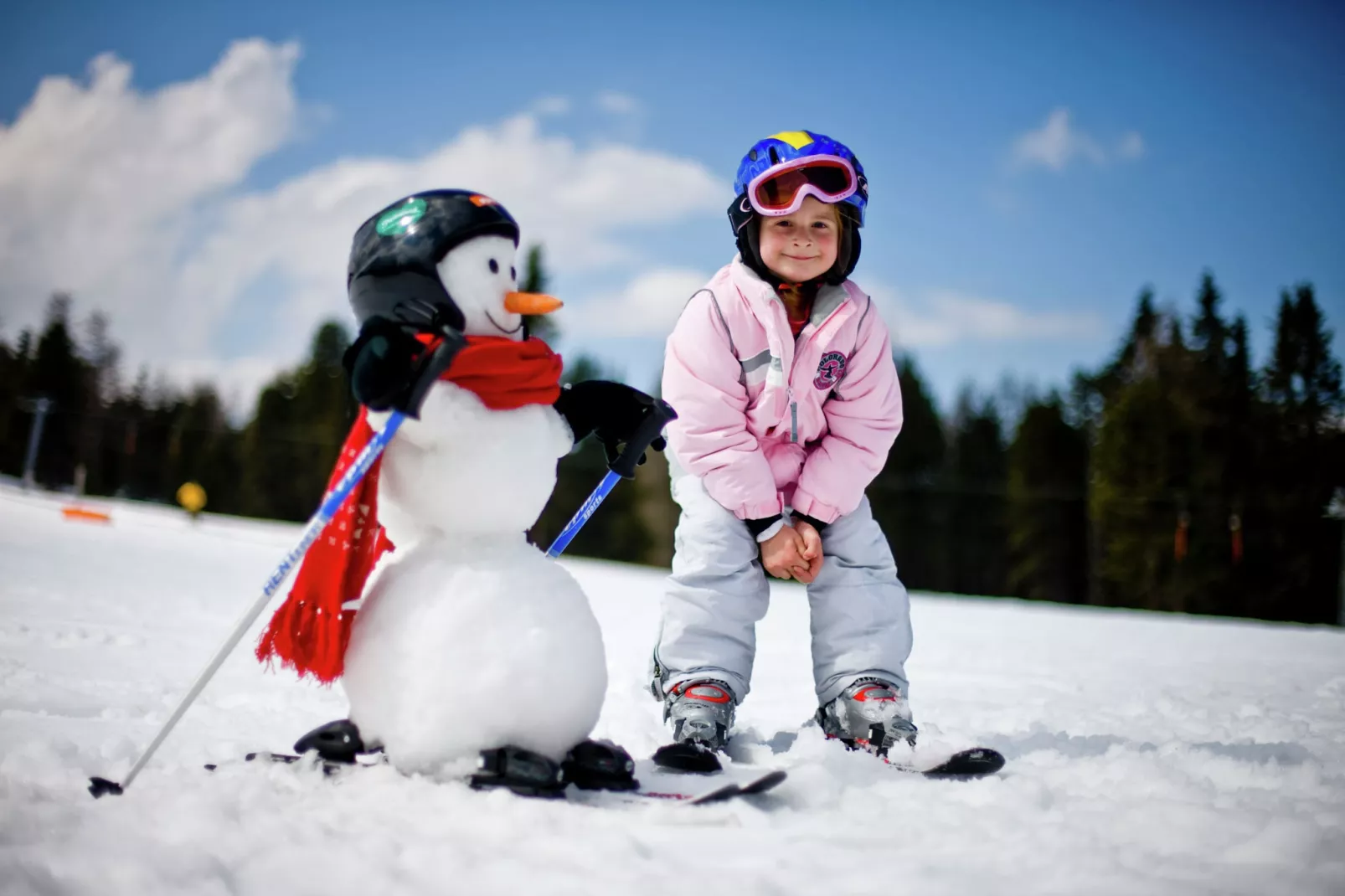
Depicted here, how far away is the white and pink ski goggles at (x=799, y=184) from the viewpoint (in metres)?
2.12

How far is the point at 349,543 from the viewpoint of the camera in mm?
1463

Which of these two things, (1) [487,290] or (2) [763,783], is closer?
(2) [763,783]

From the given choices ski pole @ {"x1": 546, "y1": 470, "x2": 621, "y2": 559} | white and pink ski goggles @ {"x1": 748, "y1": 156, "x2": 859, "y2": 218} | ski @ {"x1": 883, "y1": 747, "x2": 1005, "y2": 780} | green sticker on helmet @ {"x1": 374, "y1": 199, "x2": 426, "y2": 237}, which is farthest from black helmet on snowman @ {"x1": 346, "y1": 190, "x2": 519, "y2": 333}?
ski @ {"x1": 883, "y1": 747, "x2": 1005, "y2": 780}

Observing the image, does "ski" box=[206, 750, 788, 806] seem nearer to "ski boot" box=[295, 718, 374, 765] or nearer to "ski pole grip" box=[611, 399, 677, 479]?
"ski boot" box=[295, 718, 374, 765]

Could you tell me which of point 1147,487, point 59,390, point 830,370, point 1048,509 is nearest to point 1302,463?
point 1147,487

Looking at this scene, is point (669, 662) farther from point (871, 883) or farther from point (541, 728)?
point (871, 883)

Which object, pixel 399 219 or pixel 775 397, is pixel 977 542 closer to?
pixel 775 397

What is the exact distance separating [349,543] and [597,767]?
0.54 metres

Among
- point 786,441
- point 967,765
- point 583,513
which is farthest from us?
point 786,441

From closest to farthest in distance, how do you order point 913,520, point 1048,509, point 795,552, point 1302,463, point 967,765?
point 967,765, point 795,552, point 1302,463, point 1048,509, point 913,520

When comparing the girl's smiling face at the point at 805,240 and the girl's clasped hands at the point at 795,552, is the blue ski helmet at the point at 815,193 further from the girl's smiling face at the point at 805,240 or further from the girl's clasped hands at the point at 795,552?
the girl's clasped hands at the point at 795,552

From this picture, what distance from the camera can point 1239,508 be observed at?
18.6m

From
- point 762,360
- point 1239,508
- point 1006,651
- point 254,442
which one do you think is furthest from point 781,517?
point 254,442

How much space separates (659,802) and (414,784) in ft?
1.18
